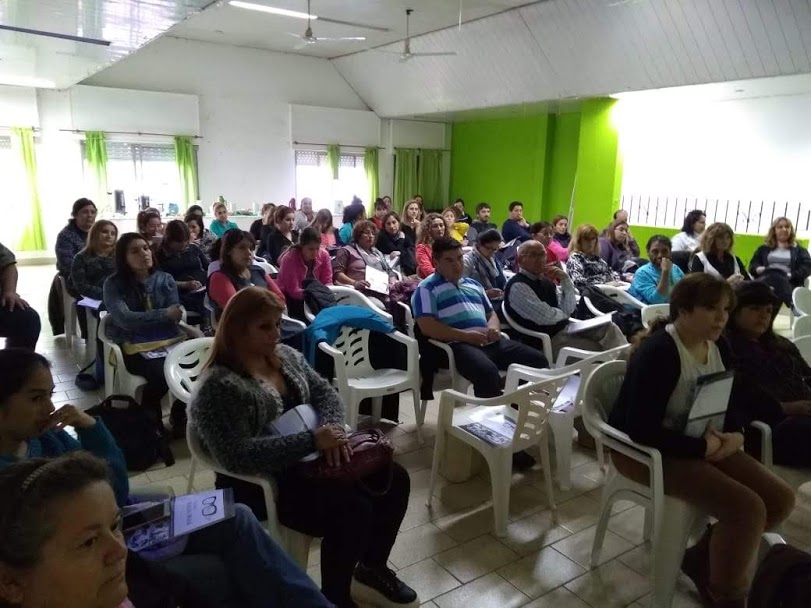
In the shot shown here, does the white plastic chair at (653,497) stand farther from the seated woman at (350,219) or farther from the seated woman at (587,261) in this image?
the seated woman at (350,219)

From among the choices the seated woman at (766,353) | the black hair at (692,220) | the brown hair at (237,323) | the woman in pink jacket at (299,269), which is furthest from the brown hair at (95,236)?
the black hair at (692,220)

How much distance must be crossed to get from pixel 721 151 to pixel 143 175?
8.64 m

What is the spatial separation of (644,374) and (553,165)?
8906 millimetres

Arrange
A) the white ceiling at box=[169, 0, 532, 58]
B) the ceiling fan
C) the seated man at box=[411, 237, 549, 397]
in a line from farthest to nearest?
1. the white ceiling at box=[169, 0, 532, 58]
2. the ceiling fan
3. the seated man at box=[411, 237, 549, 397]

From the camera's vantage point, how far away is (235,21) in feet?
27.3

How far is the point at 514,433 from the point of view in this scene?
93.9 inches

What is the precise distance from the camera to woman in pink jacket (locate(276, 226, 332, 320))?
4098 mm

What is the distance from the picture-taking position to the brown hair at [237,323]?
72.4 inches

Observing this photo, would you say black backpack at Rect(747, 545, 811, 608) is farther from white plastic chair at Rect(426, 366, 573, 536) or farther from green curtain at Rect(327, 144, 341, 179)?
green curtain at Rect(327, 144, 341, 179)

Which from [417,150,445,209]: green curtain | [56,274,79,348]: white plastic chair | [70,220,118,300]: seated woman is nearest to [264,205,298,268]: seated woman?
[56,274,79,348]: white plastic chair

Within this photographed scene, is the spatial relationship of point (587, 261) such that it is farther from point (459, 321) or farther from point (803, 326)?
point (459, 321)

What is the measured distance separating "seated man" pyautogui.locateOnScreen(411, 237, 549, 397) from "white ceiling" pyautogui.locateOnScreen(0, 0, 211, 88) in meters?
2.77

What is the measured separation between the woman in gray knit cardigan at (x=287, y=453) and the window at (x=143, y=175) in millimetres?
8415

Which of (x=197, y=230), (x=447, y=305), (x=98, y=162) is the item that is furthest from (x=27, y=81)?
(x=447, y=305)
